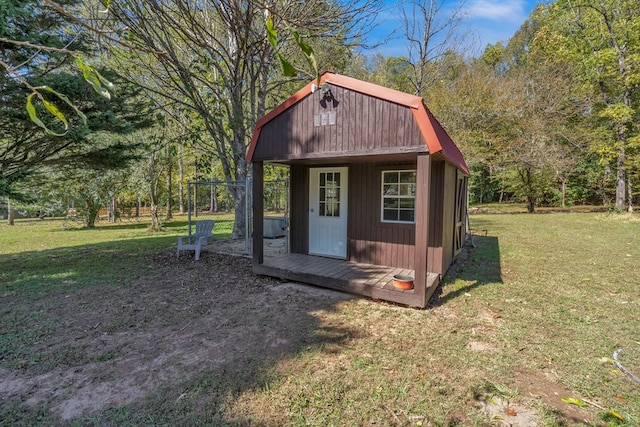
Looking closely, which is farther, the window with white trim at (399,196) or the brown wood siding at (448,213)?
the window with white trim at (399,196)

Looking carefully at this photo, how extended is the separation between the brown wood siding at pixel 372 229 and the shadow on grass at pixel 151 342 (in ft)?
5.36

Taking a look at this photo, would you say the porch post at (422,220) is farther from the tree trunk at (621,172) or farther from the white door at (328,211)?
the tree trunk at (621,172)

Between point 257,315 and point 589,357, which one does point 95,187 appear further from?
point 589,357

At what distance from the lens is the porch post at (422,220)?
4.07m

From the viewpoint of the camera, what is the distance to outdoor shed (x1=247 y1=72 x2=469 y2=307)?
4.22 metres

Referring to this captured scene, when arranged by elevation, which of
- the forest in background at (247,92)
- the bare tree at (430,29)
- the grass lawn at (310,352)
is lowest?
the grass lawn at (310,352)

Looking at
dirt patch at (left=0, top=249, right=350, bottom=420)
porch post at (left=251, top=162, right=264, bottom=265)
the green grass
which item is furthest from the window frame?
the green grass

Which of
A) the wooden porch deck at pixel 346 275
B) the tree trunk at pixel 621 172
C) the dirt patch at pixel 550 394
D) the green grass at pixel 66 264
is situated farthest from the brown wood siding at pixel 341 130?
the tree trunk at pixel 621 172

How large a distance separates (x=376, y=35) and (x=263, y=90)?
3.42m

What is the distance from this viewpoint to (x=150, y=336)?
3.47 meters

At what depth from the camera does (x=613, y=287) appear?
515cm

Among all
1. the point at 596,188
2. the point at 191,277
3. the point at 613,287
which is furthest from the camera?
the point at 596,188

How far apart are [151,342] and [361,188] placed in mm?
4277

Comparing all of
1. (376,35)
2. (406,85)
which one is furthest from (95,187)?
(406,85)
